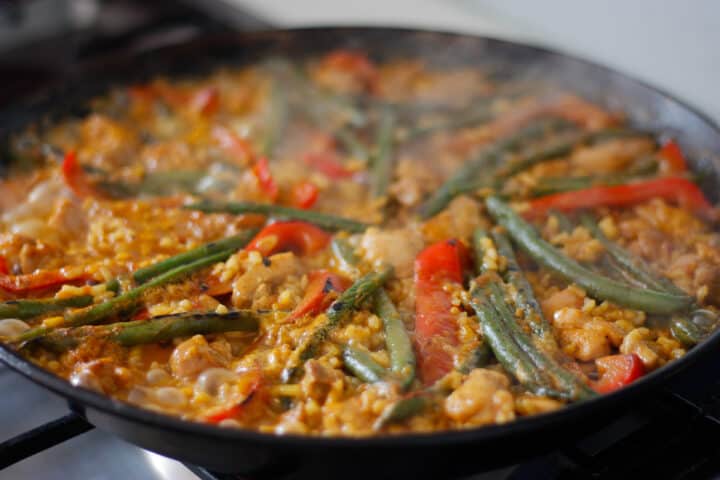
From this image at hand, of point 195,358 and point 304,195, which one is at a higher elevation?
point 304,195

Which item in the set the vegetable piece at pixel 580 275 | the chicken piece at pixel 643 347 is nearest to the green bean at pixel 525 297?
the vegetable piece at pixel 580 275

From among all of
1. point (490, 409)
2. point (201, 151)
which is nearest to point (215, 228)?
point (201, 151)

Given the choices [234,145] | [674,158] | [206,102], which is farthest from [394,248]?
[206,102]

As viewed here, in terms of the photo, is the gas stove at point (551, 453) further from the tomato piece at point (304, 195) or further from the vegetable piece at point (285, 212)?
the tomato piece at point (304, 195)

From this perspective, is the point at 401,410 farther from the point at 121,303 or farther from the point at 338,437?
the point at 121,303

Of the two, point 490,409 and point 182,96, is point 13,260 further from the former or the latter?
point 490,409

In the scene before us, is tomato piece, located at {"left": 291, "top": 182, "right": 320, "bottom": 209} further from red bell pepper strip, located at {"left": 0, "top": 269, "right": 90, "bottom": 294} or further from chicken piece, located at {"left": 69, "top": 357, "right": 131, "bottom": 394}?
chicken piece, located at {"left": 69, "top": 357, "right": 131, "bottom": 394}

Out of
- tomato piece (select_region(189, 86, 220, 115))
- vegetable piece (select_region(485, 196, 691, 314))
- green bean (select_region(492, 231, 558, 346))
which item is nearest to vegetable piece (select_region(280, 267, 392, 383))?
green bean (select_region(492, 231, 558, 346))
